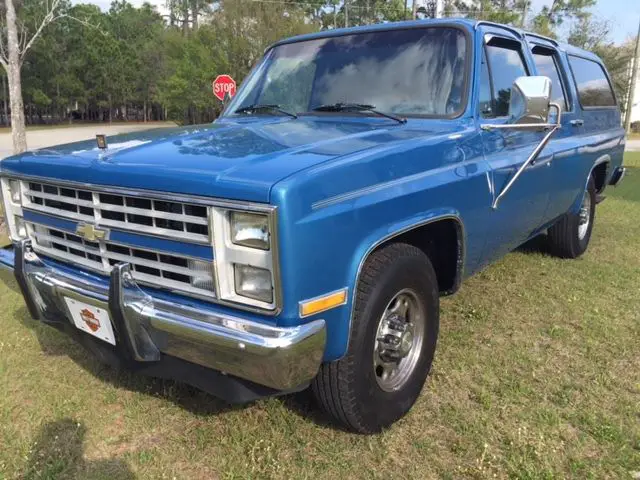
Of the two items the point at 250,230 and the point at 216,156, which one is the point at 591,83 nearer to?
the point at 216,156

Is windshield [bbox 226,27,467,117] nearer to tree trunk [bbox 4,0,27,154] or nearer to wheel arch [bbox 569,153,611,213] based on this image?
wheel arch [bbox 569,153,611,213]

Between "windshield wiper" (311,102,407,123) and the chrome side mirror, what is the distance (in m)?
0.62

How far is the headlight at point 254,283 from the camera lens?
2029 mm

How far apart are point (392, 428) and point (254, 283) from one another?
1.18 meters

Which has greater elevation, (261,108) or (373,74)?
(373,74)

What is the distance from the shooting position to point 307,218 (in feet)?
6.52

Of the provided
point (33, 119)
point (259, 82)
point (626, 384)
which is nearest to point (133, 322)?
point (259, 82)

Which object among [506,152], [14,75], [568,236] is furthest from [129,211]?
[14,75]

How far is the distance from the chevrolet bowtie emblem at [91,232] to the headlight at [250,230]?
70cm

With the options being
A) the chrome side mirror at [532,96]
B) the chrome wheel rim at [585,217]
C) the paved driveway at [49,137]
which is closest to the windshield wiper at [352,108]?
the chrome side mirror at [532,96]

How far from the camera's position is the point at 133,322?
226cm

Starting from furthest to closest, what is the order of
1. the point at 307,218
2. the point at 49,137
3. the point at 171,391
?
the point at 49,137, the point at 171,391, the point at 307,218

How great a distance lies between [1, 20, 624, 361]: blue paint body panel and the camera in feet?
6.59

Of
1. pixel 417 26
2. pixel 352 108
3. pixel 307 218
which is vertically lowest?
pixel 307 218
